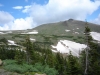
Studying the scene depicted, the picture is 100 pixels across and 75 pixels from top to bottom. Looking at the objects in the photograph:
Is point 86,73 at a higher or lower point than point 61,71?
higher

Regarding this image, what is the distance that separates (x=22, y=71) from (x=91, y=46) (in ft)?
45.0

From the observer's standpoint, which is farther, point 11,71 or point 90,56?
point 90,56

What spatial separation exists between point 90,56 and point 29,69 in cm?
1335

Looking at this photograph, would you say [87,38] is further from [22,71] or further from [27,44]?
[27,44]

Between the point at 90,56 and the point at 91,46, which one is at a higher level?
the point at 91,46

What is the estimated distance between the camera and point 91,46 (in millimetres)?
28125

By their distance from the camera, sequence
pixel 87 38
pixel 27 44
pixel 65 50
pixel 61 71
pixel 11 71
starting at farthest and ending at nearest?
pixel 65 50
pixel 61 71
pixel 27 44
pixel 87 38
pixel 11 71

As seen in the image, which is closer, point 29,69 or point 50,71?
point 29,69

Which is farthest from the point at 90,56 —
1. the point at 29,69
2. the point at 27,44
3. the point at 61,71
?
the point at 61,71

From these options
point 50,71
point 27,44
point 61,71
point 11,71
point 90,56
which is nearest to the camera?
point 11,71

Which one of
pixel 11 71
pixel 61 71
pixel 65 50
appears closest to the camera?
pixel 11 71

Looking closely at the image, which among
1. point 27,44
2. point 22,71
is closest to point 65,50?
point 27,44

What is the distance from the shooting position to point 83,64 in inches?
1183

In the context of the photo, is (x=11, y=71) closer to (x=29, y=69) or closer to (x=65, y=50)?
(x=29, y=69)
